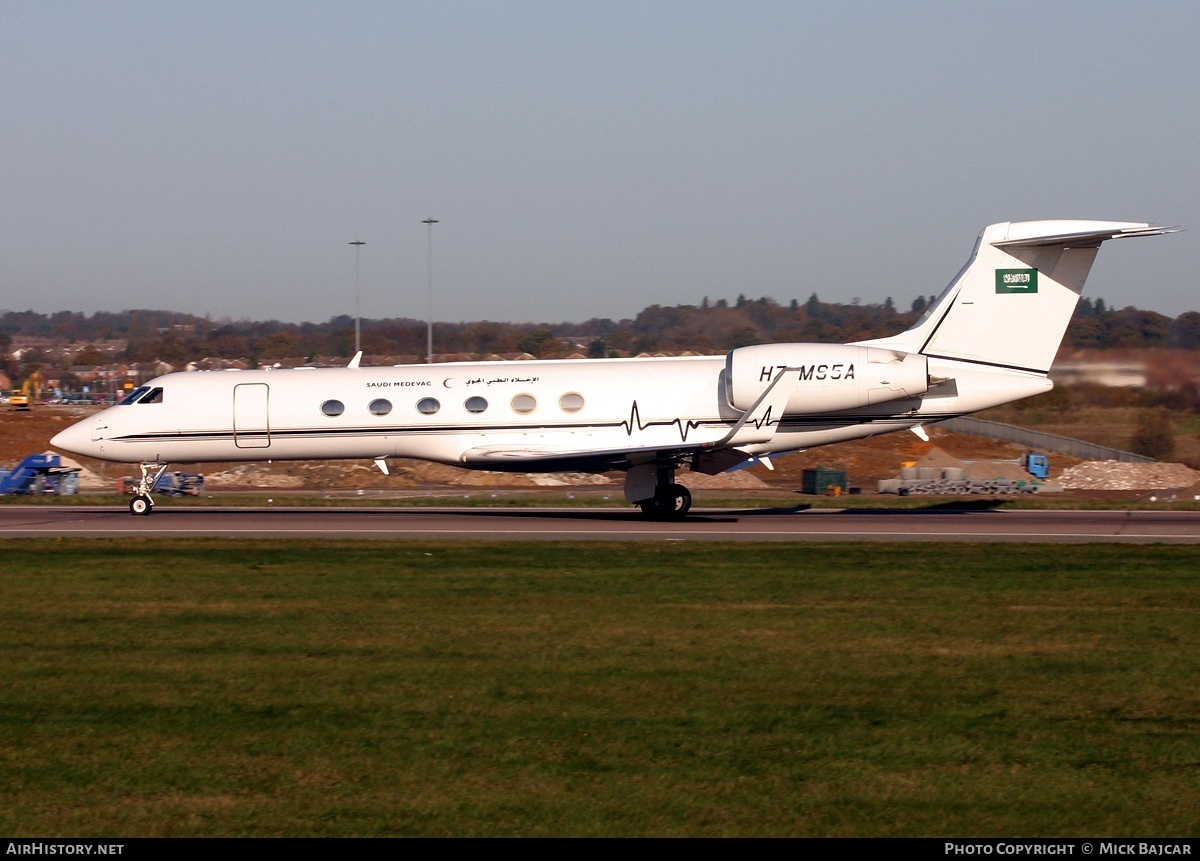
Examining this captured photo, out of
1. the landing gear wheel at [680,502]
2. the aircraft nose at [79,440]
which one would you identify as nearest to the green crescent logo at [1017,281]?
the landing gear wheel at [680,502]

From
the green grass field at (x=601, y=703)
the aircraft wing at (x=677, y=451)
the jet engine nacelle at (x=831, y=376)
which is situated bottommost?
the green grass field at (x=601, y=703)

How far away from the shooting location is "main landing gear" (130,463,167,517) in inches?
947

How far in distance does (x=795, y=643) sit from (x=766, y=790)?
4094 millimetres

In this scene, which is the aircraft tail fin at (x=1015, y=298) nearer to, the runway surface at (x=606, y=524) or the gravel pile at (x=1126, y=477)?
the runway surface at (x=606, y=524)

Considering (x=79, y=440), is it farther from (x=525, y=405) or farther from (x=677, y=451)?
(x=677, y=451)

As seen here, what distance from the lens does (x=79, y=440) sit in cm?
2416

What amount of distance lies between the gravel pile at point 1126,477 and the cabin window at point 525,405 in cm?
1855

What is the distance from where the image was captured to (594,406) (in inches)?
897

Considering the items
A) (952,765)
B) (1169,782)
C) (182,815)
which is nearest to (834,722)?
(952,765)

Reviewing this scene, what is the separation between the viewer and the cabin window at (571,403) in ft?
74.7

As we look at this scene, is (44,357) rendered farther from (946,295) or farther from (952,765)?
(952,765)

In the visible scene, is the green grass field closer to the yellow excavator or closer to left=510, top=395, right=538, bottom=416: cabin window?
left=510, top=395, right=538, bottom=416: cabin window

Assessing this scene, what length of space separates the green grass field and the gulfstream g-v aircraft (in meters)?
7.31

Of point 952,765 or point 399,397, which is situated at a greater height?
point 399,397
